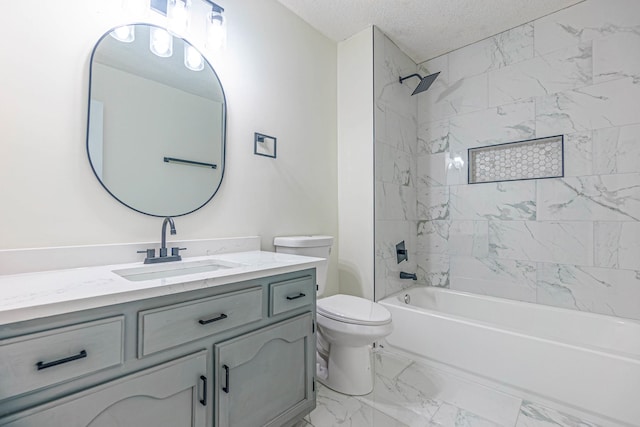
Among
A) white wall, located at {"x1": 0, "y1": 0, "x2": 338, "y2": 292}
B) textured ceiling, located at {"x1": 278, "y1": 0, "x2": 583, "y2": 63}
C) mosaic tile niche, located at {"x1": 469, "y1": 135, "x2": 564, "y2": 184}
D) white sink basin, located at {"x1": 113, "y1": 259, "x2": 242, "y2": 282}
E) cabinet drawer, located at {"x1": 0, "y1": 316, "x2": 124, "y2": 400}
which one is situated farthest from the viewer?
mosaic tile niche, located at {"x1": 469, "y1": 135, "x2": 564, "y2": 184}

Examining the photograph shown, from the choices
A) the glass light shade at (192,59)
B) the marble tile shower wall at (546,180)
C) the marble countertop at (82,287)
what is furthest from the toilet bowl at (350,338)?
the glass light shade at (192,59)

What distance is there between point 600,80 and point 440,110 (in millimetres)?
1108

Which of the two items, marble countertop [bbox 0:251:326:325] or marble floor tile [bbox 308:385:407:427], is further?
marble floor tile [bbox 308:385:407:427]

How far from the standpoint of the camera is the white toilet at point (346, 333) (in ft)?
5.46

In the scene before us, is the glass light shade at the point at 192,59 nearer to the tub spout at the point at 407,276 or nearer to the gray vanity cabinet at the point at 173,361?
the gray vanity cabinet at the point at 173,361

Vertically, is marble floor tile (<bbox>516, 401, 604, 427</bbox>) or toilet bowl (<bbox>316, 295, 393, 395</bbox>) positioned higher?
toilet bowl (<bbox>316, 295, 393, 395</bbox>)

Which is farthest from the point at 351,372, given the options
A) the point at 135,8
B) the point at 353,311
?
the point at 135,8

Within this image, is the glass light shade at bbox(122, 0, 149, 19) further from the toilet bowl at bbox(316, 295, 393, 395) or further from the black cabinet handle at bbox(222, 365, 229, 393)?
the toilet bowl at bbox(316, 295, 393, 395)

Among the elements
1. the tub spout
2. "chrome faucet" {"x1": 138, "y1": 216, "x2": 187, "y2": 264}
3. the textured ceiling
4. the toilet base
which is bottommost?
the toilet base

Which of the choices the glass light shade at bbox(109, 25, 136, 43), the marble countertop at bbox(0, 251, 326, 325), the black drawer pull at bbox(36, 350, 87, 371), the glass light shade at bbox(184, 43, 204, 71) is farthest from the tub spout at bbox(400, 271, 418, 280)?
the glass light shade at bbox(109, 25, 136, 43)

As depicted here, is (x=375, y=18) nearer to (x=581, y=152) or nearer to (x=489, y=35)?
(x=489, y=35)

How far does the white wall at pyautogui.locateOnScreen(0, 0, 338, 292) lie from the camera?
1.12 m

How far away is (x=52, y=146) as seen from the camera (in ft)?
3.87

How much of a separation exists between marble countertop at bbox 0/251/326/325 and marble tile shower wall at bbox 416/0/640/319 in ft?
6.57
